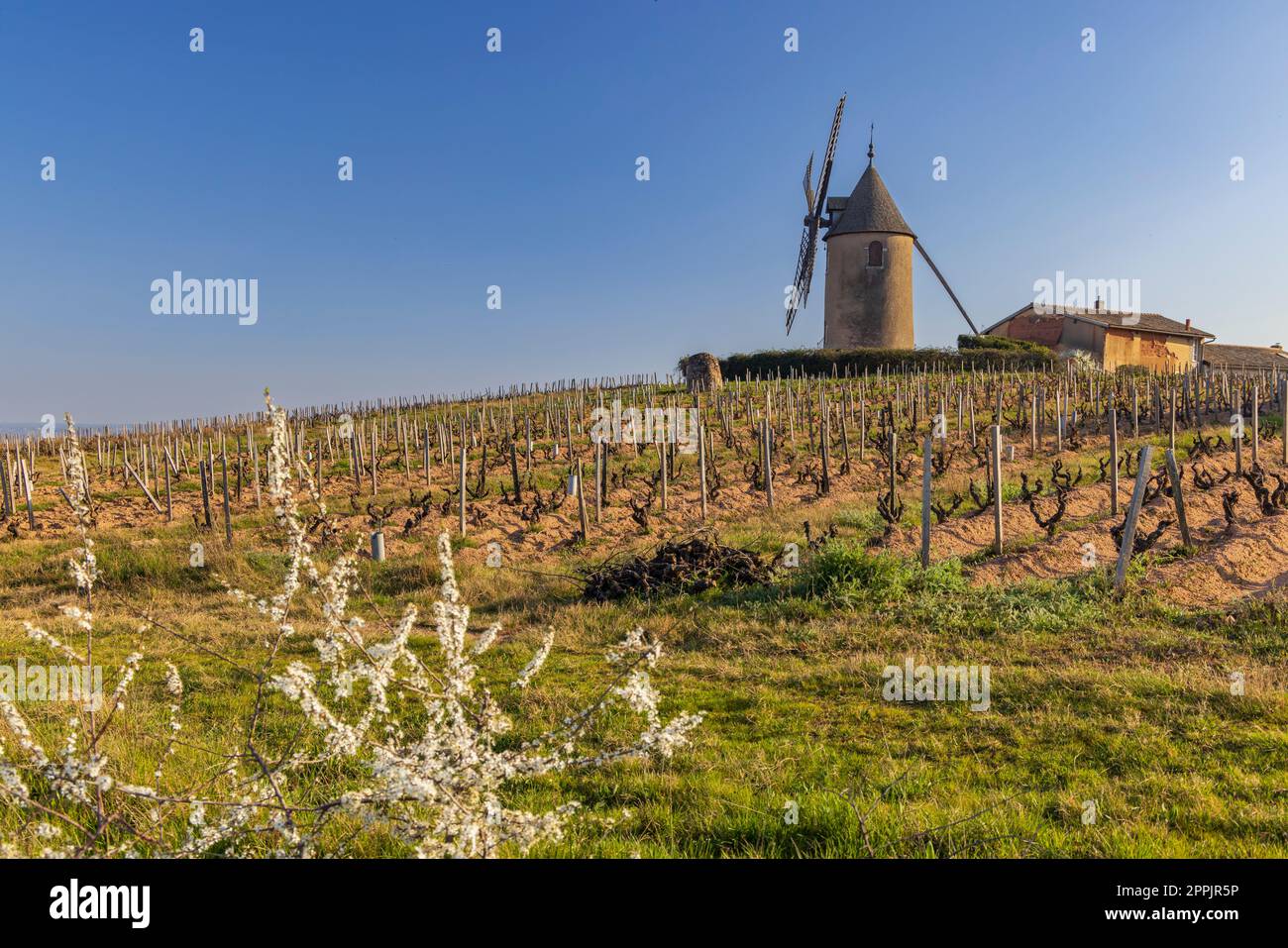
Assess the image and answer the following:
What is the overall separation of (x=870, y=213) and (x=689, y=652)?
37482 mm

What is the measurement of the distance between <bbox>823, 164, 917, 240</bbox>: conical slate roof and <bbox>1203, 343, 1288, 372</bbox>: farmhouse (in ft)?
65.3

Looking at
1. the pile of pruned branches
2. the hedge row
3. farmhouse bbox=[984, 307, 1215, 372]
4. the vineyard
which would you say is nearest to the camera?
the vineyard

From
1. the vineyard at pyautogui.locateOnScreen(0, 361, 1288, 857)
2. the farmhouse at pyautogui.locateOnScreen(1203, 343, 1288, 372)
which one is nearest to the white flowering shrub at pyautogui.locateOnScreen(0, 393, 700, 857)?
the vineyard at pyautogui.locateOnScreen(0, 361, 1288, 857)

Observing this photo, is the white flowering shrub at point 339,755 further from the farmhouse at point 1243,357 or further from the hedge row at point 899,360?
the farmhouse at point 1243,357

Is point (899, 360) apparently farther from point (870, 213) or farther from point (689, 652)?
point (689, 652)

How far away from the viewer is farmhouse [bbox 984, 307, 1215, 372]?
131ft

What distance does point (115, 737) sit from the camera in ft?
17.4

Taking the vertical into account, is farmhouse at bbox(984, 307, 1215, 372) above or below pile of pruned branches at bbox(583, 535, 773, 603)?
above

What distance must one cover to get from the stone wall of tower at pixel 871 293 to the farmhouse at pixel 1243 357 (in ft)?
60.4

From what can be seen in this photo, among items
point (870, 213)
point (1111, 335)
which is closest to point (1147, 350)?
point (1111, 335)

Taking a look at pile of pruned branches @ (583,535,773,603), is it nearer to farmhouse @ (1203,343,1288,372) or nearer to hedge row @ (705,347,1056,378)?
hedge row @ (705,347,1056,378)

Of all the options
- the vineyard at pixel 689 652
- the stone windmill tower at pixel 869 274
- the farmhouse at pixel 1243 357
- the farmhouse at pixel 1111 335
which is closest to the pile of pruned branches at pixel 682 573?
the vineyard at pixel 689 652

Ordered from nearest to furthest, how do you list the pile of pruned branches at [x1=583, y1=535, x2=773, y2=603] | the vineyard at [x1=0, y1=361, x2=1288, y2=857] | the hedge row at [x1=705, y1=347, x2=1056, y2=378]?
the vineyard at [x1=0, y1=361, x2=1288, y2=857], the pile of pruned branches at [x1=583, y1=535, x2=773, y2=603], the hedge row at [x1=705, y1=347, x2=1056, y2=378]
